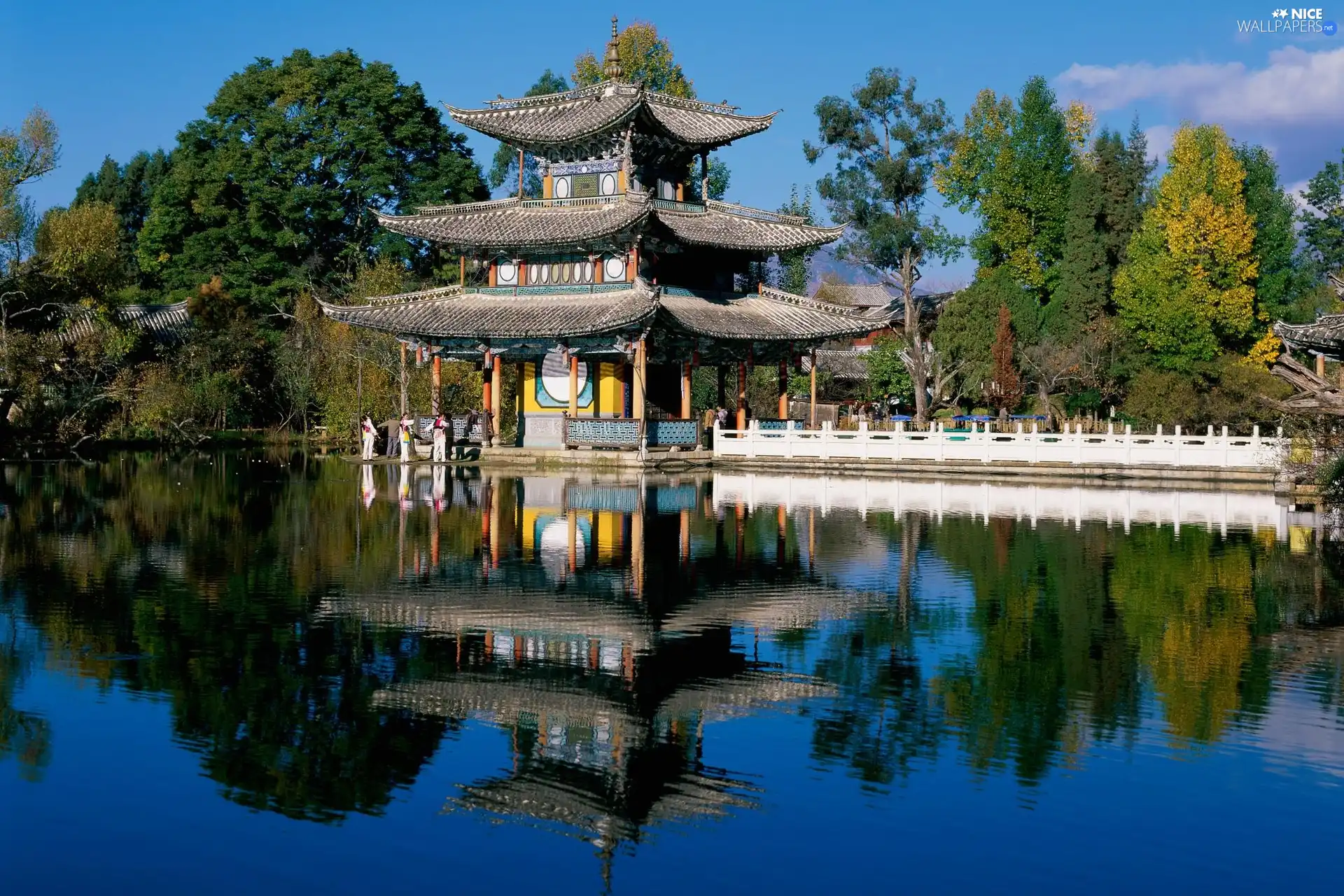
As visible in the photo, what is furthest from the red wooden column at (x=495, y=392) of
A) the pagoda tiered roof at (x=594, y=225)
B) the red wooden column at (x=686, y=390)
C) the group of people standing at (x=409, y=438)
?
the red wooden column at (x=686, y=390)

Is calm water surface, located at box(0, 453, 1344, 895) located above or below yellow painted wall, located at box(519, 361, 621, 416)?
below

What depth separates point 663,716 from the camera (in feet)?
38.8

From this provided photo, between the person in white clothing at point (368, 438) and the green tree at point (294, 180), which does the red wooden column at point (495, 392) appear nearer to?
the person in white clothing at point (368, 438)

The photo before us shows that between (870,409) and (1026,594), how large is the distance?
46.3 m

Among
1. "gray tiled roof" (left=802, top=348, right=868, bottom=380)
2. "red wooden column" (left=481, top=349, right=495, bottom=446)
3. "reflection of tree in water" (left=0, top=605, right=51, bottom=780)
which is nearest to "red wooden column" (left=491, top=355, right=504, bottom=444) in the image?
"red wooden column" (left=481, top=349, right=495, bottom=446)

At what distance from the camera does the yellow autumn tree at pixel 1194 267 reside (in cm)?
5484

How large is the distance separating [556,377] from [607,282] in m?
3.29

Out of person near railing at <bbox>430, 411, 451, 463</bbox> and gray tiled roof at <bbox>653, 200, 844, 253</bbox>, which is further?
gray tiled roof at <bbox>653, 200, 844, 253</bbox>

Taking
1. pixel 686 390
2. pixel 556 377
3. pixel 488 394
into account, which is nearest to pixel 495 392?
pixel 488 394

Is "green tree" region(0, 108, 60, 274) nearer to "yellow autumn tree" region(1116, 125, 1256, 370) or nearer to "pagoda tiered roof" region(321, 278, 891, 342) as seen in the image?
"pagoda tiered roof" region(321, 278, 891, 342)

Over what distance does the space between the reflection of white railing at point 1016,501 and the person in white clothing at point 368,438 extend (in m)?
11.8

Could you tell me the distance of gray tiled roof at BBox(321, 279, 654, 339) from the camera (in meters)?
42.1

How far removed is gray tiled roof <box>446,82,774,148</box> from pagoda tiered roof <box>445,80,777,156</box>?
22mm

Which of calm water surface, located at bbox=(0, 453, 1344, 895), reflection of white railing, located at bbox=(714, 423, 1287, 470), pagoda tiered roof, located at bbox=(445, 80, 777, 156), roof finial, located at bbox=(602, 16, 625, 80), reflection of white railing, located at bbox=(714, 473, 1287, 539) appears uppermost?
roof finial, located at bbox=(602, 16, 625, 80)
